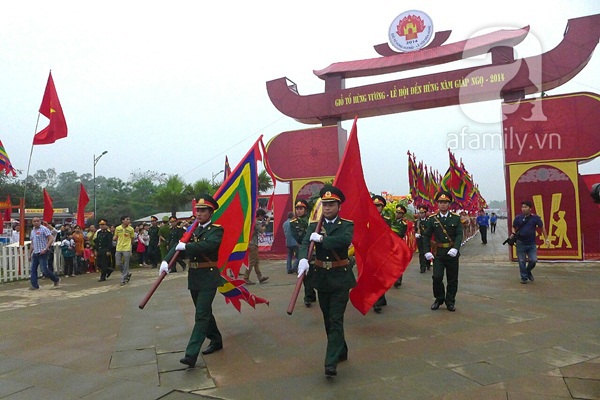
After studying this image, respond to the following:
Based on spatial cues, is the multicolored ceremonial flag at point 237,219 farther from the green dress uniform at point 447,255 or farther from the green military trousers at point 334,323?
the green dress uniform at point 447,255

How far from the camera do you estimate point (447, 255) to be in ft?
19.8

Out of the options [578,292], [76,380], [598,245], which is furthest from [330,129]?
[76,380]

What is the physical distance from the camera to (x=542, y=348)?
4258 mm

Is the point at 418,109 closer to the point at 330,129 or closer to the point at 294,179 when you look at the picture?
the point at 330,129

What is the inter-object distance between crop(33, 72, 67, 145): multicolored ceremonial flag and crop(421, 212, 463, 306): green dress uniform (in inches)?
402

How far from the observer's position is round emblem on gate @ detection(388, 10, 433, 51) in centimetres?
1413

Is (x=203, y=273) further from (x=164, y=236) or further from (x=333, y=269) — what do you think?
(x=164, y=236)

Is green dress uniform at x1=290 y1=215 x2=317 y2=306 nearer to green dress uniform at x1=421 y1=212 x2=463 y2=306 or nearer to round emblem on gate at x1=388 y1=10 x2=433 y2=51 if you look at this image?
green dress uniform at x1=421 y1=212 x2=463 y2=306

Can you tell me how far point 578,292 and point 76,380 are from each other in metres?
7.40

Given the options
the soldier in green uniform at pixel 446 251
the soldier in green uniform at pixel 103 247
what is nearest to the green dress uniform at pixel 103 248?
the soldier in green uniform at pixel 103 247

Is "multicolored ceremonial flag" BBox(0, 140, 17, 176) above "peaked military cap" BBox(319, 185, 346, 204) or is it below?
above

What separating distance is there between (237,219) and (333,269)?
197 centimetres

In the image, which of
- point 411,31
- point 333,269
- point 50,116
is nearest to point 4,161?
point 50,116

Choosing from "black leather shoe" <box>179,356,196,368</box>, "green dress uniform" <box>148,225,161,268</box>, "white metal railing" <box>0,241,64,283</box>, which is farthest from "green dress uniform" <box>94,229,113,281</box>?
"black leather shoe" <box>179,356,196,368</box>
